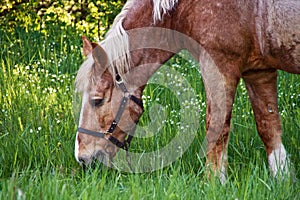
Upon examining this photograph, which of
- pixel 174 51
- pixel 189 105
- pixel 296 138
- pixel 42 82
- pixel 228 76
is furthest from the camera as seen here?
pixel 42 82

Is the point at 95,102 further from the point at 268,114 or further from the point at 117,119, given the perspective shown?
the point at 268,114

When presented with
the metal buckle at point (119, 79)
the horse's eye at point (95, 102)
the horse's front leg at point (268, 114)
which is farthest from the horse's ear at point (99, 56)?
the horse's front leg at point (268, 114)

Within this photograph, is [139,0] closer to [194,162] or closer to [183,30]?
[183,30]

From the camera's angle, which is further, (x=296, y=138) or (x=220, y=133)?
(x=296, y=138)

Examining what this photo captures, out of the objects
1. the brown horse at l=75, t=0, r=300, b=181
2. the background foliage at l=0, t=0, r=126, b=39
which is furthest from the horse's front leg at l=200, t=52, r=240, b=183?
the background foliage at l=0, t=0, r=126, b=39

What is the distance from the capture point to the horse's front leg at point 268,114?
450cm

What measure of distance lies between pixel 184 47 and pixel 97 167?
110 cm

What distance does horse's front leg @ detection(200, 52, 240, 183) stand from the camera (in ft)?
13.4

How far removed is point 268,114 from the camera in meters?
4.56

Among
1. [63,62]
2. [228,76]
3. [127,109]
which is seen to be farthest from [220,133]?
[63,62]

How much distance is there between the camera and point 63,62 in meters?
6.86

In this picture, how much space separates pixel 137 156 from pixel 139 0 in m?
1.18

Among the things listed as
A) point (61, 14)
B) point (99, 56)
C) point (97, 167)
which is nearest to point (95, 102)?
point (99, 56)

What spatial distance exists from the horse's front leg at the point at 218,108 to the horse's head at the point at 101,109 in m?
0.51
